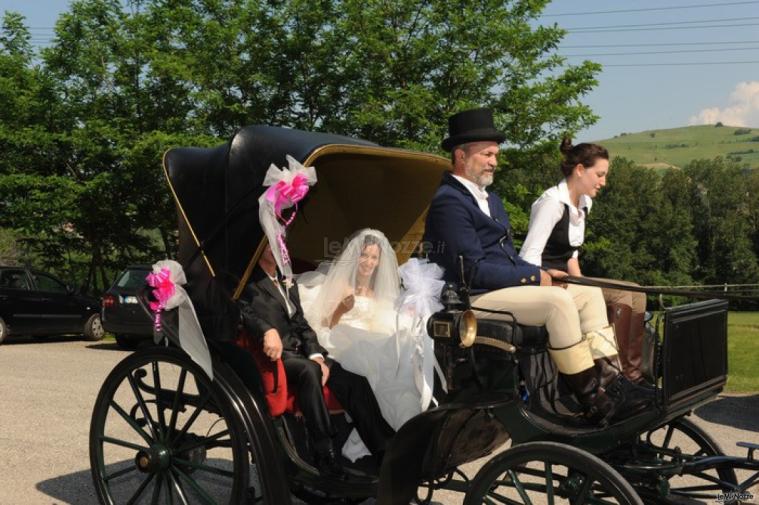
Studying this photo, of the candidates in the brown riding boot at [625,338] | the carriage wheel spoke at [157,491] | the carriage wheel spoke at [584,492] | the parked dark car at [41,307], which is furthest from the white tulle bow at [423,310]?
the parked dark car at [41,307]

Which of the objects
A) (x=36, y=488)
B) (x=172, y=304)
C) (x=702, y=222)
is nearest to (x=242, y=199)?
(x=172, y=304)

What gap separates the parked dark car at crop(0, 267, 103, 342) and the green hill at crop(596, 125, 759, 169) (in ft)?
395

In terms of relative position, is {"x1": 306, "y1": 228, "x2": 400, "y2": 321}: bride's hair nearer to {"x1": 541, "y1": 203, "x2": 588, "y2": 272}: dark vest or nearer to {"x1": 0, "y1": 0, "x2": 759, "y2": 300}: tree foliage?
{"x1": 541, "y1": 203, "x2": 588, "y2": 272}: dark vest

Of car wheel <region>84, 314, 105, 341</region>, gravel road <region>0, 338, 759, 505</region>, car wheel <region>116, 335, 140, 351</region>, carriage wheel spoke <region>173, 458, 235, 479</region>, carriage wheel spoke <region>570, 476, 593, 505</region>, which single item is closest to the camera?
carriage wheel spoke <region>570, 476, 593, 505</region>

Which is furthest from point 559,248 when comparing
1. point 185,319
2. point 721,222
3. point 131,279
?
point 721,222

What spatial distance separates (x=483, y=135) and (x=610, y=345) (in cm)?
118

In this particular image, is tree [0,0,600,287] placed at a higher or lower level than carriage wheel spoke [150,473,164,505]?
higher

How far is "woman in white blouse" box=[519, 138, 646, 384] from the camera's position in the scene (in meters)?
4.36

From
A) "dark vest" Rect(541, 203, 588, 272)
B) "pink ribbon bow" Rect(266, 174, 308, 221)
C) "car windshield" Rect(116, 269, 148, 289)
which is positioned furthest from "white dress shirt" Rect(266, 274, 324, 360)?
"car windshield" Rect(116, 269, 148, 289)

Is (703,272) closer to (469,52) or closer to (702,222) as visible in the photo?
(702,222)

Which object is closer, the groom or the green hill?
the groom

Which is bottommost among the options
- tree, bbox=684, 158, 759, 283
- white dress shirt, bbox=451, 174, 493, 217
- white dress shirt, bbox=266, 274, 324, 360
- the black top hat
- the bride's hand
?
tree, bbox=684, 158, 759, 283

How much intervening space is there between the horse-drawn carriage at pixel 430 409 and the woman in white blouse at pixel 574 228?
50 centimetres

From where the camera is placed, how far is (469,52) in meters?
20.4
